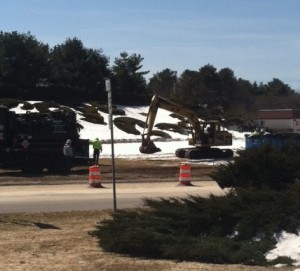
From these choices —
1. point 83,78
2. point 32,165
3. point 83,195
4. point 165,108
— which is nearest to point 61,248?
point 83,195

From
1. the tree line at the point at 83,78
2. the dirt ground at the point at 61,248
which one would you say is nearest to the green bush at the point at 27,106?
the tree line at the point at 83,78

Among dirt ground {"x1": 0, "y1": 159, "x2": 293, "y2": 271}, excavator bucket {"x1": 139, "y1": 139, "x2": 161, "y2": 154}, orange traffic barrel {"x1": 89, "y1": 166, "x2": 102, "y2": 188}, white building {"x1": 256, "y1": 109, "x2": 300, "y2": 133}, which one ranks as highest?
white building {"x1": 256, "y1": 109, "x2": 300, "y2": 133}

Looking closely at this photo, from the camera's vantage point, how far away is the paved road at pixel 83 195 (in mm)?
22188

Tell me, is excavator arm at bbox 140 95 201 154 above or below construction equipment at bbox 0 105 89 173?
above

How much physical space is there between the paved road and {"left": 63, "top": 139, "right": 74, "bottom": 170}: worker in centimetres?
638

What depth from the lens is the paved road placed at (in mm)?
22188

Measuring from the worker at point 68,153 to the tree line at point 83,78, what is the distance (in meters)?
39.0

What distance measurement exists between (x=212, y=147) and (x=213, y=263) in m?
38.8

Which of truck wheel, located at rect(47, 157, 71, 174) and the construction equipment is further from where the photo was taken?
truck wheel, located at rect(47, 157, 71, 174)

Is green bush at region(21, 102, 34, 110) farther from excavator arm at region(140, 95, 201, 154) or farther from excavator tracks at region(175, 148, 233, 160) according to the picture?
excavator tracks at region(175, 148, 233, 160)

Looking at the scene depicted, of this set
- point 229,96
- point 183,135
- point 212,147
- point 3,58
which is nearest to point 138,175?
point 212,147

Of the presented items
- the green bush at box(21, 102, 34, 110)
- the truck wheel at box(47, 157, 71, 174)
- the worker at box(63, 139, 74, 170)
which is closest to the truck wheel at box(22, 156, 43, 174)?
the truck wheel at box(47, 157, 71, 174)

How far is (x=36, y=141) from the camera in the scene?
37.7m

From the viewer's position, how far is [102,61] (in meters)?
104
